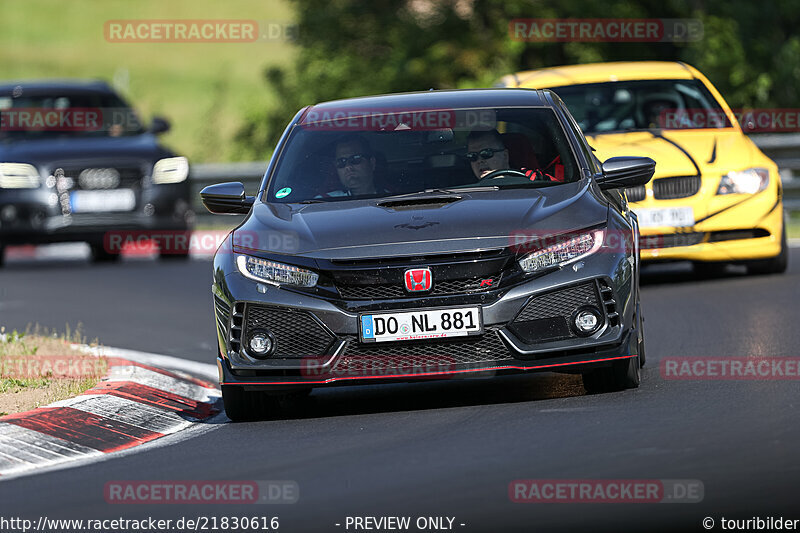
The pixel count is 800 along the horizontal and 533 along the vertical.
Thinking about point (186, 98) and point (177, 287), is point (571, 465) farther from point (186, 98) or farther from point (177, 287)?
point (186, 98)

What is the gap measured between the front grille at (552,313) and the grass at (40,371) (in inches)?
101

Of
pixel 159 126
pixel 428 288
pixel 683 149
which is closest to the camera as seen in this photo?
pixel 428 288

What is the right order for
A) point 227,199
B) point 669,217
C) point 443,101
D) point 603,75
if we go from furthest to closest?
point 603,75 < point 669,217 < point 443,101 < point 227,199

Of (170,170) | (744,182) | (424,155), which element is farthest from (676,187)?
(170,170)

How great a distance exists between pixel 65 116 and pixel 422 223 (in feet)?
40.7

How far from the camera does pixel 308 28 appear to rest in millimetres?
35375

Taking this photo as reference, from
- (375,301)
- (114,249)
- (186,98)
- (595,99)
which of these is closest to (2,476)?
(375,301)

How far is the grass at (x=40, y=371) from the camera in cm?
877

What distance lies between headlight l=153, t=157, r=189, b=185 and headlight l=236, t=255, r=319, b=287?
34.8ft

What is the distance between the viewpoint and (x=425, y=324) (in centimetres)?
765

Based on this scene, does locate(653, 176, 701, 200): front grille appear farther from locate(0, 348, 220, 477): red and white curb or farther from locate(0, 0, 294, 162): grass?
locate(0, 0, 294, 162): grass

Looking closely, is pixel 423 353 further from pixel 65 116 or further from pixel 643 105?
pixel 65 116

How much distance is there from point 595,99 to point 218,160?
32.5 metres

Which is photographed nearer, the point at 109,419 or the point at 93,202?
the point at 109,419
